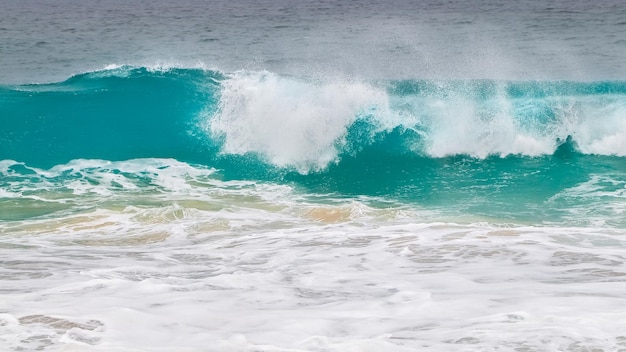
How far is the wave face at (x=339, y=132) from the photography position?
44.9 ft

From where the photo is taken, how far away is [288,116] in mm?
15438

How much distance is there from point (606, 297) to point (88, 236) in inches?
228

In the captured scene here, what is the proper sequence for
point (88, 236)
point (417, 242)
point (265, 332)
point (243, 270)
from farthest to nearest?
1. point (88, 236)
2. point (417, 242)
3. point (243, 270)
4. point (265, 332)

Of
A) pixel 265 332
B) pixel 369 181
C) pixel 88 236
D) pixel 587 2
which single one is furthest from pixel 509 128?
pixel 587 2

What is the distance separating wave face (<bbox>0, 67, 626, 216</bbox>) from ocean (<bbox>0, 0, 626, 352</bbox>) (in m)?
0.05

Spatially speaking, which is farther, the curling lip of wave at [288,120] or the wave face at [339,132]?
the curling lip of wave at [288,120]

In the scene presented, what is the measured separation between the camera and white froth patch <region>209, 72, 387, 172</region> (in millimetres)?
14703

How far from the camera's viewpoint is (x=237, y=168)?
46.8ft

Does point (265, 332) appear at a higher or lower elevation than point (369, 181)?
higher

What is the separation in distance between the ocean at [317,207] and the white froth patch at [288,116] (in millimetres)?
39

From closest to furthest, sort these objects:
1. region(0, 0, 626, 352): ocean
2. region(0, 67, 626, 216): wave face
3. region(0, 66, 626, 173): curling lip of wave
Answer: region(0, 0, 626, 352): ocean < region(0, 67, 626, 216): wave face < region(0, 66, 626, 173): curling lip of wave

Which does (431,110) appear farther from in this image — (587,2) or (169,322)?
(587,2)

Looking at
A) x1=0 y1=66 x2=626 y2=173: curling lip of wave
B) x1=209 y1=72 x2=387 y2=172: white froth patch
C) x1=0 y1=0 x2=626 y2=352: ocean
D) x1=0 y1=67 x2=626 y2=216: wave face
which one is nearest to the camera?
x1=0 y1=0 x2=626 y2=352: ocean

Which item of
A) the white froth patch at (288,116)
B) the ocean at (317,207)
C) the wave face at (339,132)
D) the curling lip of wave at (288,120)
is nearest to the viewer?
the ocean at (317,207)
